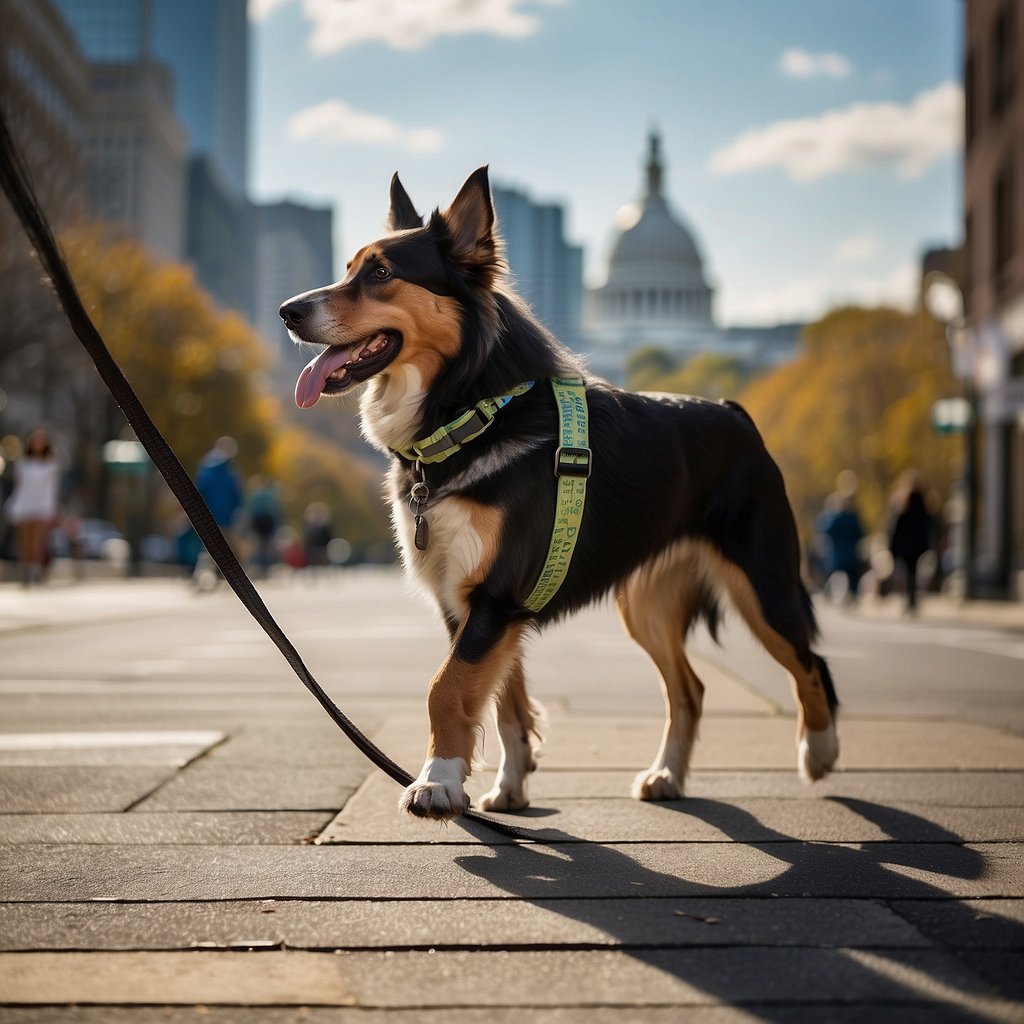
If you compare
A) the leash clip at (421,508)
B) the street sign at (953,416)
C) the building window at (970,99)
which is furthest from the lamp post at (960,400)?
the leash clip at (421,508)

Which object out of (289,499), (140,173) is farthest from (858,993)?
(140,173)

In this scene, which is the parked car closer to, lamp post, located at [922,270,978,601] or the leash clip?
lamp post, located at [922,270,978,601]

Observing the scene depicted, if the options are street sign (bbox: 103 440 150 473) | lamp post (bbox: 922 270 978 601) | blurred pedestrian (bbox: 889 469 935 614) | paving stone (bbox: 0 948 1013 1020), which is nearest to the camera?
paving stone (bbox: 0 948 1013 1020)

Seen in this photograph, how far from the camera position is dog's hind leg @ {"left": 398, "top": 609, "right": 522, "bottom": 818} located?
13.1ft

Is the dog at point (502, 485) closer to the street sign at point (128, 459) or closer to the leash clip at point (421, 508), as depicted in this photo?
the leash clip at point (421, 508)

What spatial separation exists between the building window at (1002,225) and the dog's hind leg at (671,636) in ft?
90.2

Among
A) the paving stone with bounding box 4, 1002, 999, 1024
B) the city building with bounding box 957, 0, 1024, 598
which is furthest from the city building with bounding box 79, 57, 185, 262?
the paving stone with bounding box 4, 1002, 999, 1024

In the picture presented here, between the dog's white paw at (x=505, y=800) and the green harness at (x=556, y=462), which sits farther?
the dog's white paw at (x=505, y=800)

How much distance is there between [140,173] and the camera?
113 m

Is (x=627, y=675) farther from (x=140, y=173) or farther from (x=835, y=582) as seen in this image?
(x=140, y=173)

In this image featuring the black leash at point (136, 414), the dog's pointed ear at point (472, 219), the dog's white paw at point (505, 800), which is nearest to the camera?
the black leash at point (136, 414)

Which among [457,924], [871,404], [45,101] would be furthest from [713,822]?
[45,101]

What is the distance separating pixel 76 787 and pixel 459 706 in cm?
176

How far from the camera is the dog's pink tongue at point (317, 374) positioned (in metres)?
4.55
